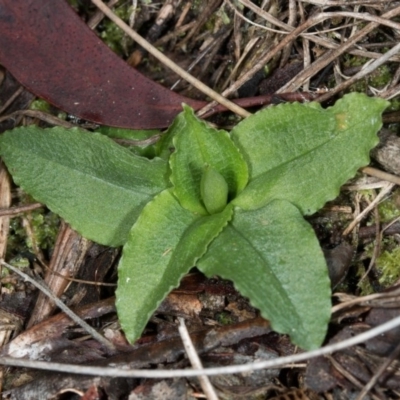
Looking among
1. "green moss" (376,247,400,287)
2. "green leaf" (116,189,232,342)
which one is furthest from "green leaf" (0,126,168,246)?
"green moss" (376,247,400,287)

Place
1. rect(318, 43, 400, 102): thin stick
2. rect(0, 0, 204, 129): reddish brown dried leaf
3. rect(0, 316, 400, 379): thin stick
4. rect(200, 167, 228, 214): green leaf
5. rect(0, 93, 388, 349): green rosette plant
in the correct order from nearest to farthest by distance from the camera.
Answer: rect(0, 316, 400, 379): thin stick < rect(0, 93, 388, 349): green rosette plant < rect(200, 167, 228, 214): green leaf < rect(318, 43, 400, 102): thin stick < rect(0, 0, 204, 129): reddish brown dried leaf

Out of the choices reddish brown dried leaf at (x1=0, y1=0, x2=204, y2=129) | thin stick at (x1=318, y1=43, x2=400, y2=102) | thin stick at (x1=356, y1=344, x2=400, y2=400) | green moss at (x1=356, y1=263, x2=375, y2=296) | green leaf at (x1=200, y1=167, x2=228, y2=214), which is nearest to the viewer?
thin stick at (x1=356, y1=344, x2=400, y2=400)

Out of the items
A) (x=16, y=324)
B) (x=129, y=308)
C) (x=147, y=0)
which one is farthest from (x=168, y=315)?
(x=147, y=0)

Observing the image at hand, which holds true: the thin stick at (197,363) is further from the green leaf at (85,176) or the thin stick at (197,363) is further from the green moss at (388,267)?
the green moss at (388,267)

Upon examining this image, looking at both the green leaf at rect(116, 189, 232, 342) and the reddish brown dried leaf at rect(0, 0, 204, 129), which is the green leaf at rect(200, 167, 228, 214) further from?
the reddish brown dried leaf at rect(0, 0, 204, 129)

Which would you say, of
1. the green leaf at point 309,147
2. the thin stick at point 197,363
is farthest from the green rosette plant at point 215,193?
the thin stick at point 197,363

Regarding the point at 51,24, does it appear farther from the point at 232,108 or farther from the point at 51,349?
the point at 51,349

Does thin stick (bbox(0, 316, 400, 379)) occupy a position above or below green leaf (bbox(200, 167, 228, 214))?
below
